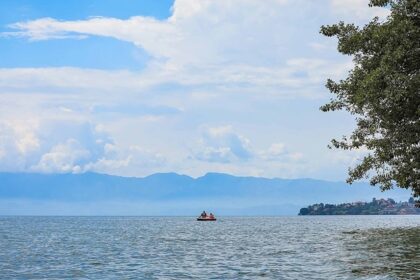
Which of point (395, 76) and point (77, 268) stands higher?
point (395, 76)

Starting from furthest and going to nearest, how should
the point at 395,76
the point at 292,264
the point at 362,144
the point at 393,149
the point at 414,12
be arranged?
the point at 362,144 < the point at 393,149 < the point at 292,264 < the point at 414,12 < the point at 395,76

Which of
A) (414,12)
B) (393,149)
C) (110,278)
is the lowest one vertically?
(110,278)

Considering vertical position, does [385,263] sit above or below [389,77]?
below

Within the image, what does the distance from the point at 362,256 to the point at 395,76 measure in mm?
16205

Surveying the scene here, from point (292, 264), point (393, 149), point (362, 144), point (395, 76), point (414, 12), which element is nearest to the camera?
point (395, 76)

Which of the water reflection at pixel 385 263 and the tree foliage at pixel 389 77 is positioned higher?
the tree foliage at pixel 389 77

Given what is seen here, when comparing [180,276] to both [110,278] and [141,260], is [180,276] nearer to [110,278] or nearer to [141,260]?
[110,278]

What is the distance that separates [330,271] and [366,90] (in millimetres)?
10616

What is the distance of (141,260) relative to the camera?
45.6 m

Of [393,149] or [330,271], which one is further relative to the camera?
[393,149]

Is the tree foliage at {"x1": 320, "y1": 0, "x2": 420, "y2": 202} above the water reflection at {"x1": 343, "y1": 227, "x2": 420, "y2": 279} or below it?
above

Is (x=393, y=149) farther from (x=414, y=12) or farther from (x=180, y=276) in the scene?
(x=180, y=276)

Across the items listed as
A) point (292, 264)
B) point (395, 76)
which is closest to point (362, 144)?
point (292, 264)

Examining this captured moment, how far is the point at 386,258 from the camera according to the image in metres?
41.4
